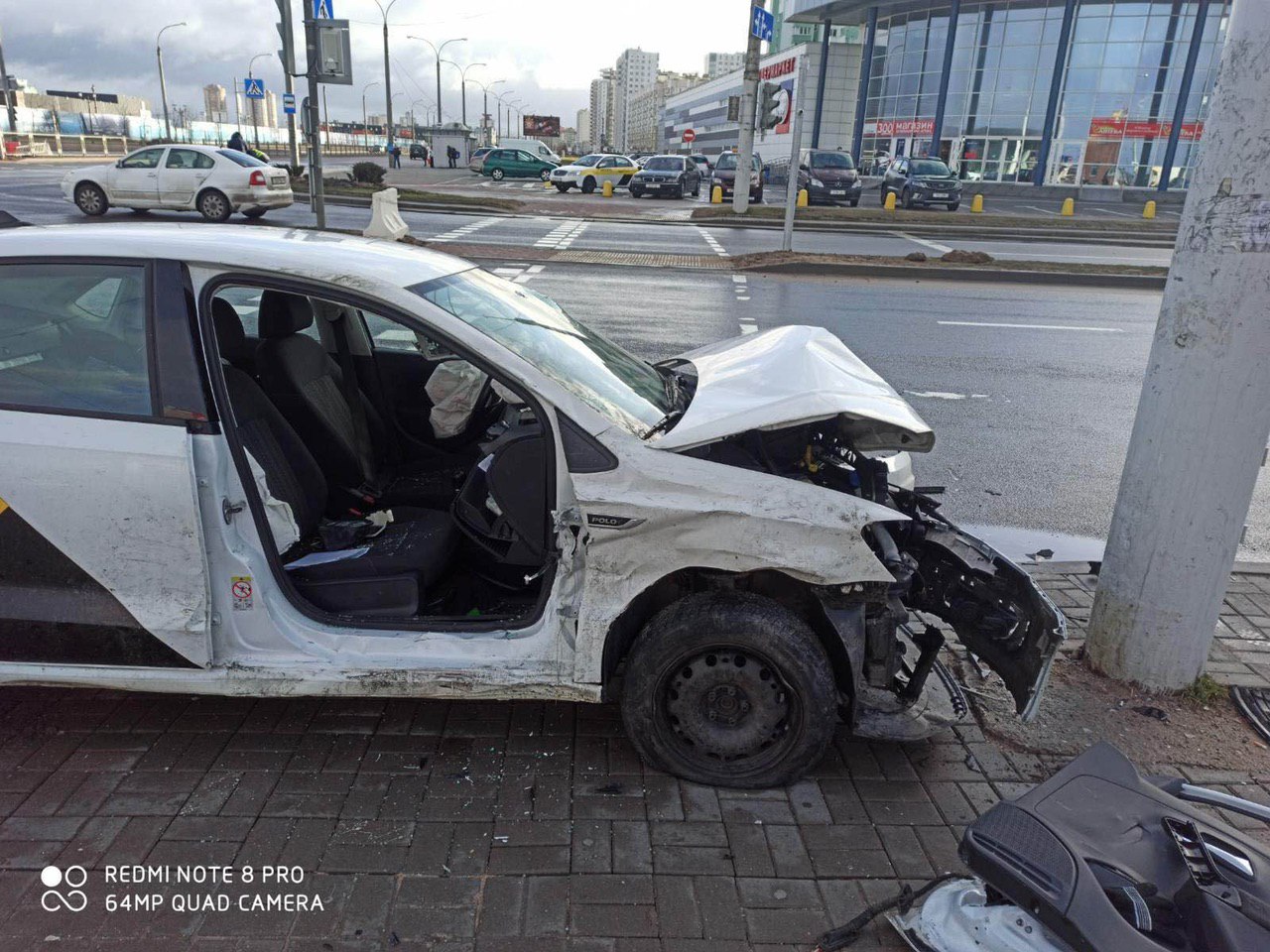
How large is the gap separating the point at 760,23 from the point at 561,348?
22952 mm

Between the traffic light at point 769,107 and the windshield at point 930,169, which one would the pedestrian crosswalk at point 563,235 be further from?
the windshield at point 930,169

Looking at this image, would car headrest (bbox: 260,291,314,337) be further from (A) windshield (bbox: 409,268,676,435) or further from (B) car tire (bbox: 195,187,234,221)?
(B) car tire (bbox: 195,187,234,221)

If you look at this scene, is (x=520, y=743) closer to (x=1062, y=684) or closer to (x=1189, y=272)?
(x=1062, y=684)

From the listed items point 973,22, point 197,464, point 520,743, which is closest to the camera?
point 197,464

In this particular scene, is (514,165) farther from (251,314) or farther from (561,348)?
(561,348)

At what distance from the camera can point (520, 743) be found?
3242 millimetres

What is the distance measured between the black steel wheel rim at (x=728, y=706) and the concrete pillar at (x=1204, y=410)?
170 cm

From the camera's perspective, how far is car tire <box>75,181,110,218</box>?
19.6 meters

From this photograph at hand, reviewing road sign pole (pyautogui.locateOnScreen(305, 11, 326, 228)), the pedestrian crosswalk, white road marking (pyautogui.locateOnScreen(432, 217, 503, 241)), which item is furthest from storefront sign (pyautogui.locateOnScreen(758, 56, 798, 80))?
road sign pole (pyautogui.locateOnScreen(305, 11, 326, 228))

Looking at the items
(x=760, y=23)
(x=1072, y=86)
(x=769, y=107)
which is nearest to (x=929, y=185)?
(x=760, y=23)

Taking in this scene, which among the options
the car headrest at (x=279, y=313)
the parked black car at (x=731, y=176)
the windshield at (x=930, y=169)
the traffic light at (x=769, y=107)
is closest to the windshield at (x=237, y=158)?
the traffic light at (x=769, y=107)

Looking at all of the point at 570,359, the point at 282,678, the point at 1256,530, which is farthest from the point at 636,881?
the point at 1256,530

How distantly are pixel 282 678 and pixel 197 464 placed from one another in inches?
29.9

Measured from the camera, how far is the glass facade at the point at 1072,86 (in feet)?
131
